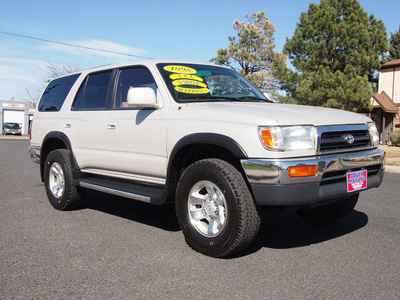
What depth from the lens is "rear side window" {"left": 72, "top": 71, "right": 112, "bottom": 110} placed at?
5.19 metres

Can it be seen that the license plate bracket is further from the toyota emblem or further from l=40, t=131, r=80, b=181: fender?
l=40, t=131, r=80, b=181: fender

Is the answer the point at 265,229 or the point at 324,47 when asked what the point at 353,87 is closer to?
the point at 324,47

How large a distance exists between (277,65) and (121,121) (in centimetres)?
1832

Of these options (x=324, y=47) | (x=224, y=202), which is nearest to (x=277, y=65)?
(x=324, y=47)

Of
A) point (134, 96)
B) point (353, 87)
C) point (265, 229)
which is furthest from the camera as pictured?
point (353, 87)

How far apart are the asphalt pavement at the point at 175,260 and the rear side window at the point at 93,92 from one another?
1452mm

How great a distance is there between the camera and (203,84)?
15.1 ft

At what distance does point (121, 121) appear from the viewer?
4.64m

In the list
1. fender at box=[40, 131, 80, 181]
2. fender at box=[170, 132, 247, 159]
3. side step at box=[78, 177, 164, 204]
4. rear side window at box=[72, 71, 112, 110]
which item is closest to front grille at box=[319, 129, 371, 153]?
fender at box=[170, 132, 247, 159]

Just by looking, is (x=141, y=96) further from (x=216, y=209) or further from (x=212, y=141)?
(x=216, y=209)

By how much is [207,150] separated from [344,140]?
1279mm

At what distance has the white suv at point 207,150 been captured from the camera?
11.0 feet

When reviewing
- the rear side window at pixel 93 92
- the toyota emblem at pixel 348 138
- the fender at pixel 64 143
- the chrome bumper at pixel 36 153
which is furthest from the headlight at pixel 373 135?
the chrome bumper at pixel 36 153

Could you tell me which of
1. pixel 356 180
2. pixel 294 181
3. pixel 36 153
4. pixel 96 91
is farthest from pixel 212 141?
pixel 36 153
